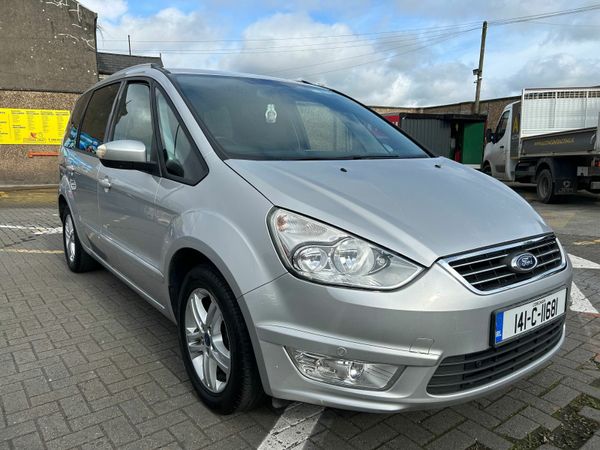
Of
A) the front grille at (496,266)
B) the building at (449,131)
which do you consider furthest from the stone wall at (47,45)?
the front grille at (496,266)

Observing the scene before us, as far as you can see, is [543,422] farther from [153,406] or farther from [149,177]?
[149,177]

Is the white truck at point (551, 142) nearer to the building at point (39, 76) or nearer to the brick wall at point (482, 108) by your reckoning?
the brick wall at point (482, 108)

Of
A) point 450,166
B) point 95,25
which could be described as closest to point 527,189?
point 450,166

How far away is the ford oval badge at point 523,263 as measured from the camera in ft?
6.47

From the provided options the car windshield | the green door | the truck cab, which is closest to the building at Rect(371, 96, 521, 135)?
the green door

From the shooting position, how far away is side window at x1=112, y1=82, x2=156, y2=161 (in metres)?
2.92

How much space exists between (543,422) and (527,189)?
1467 cm

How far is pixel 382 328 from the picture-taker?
1.75m

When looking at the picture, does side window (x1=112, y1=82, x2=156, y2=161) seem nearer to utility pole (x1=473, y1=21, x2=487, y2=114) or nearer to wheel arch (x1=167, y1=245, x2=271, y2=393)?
wheel arch (x1=167, y1=245, x2=271, y2=393)

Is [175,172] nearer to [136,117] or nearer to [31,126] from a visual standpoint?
[136,117]

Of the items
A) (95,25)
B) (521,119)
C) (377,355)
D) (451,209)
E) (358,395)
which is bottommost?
(358,395)

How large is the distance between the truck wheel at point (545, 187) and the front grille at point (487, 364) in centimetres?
996

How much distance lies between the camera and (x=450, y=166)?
9.49 feet

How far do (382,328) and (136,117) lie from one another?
7.41 feet
